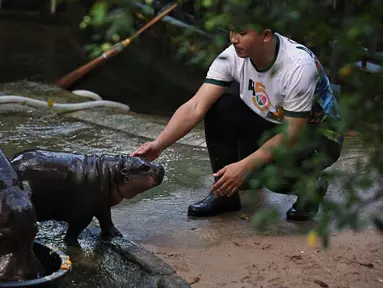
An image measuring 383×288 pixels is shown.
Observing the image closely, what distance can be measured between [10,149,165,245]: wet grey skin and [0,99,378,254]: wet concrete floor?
30cm

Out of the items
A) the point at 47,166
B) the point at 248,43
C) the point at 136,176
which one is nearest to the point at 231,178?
the point at 136,176

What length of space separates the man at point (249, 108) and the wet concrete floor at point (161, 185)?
0.17 m

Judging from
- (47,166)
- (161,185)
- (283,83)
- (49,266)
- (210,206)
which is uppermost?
(283,83)

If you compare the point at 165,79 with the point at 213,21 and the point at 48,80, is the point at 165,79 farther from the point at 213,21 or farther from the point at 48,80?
the point at 213,21

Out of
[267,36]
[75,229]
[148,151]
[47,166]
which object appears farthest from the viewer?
[148,151]

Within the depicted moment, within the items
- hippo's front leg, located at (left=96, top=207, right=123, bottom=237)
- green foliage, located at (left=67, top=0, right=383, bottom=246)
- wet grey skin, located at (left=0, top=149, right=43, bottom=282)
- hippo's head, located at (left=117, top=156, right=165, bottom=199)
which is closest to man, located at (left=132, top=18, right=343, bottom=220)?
hippo's head, located at (left=117, top=156, right=165, bottom=199)

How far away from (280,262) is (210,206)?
0.82 metres

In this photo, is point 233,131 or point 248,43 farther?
point 233,131

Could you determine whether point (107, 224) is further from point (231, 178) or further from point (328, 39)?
point (328, 39)

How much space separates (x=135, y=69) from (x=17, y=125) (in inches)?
212

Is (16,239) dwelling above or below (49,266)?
above

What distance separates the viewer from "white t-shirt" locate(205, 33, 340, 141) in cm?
452

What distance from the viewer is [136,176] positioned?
439 cm

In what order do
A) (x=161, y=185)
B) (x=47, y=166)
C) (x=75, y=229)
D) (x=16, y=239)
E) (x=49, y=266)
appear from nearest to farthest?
(x=16, y=239) → (x=49, y=266) → (x=47, y=166) → (x=75, y=229) → (x=161, y=185)
